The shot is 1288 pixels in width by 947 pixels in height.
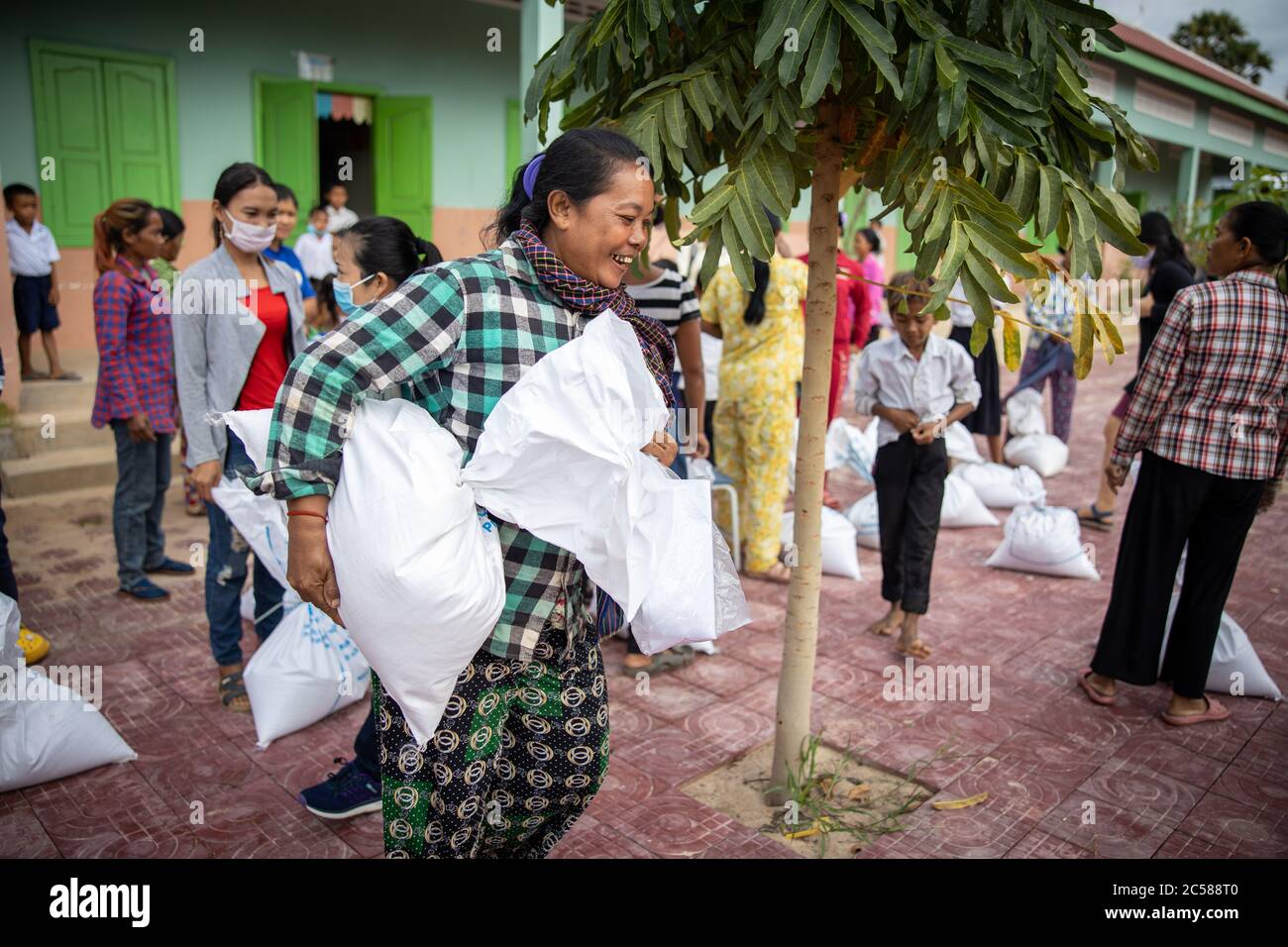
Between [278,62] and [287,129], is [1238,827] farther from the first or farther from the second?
[278,62]

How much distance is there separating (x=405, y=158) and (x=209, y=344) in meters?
6.99

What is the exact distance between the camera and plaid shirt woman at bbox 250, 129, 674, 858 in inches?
73.6

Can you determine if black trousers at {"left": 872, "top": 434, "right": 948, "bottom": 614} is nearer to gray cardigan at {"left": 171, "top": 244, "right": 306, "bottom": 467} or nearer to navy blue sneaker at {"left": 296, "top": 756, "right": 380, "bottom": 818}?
navy blue sneaker at {"left": 296, "top": 756, "right": 380, "bottom": 818}

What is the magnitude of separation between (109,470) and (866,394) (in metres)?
5.10

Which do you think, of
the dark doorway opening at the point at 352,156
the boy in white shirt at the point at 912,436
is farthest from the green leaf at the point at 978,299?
the dark doorway opening at the point at 352,156

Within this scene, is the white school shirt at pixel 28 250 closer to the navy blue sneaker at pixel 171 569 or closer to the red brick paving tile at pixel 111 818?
the navy blue sneaker at pixel 171 569

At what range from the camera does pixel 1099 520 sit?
6645mm

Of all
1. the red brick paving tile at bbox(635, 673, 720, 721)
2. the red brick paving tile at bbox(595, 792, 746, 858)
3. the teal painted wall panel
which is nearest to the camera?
the red brick paving tile at bbox(595, 792, 746, 858)

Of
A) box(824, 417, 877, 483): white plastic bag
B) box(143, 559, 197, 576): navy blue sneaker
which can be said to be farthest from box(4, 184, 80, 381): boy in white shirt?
box(824, 417, 877, 483): white plastic bag

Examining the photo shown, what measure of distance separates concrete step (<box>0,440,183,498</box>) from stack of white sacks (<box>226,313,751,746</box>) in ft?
18.0

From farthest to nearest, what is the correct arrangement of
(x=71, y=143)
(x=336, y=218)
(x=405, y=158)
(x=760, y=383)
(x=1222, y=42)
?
1. (x=1222, y=42)
2. (x=405, y=158)
3. (x=336, y=218)
4. (x=71, y=143)
5. (x=760, y=383)

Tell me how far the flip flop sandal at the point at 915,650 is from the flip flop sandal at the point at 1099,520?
2.70 m

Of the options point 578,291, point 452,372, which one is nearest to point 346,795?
point 452,372
